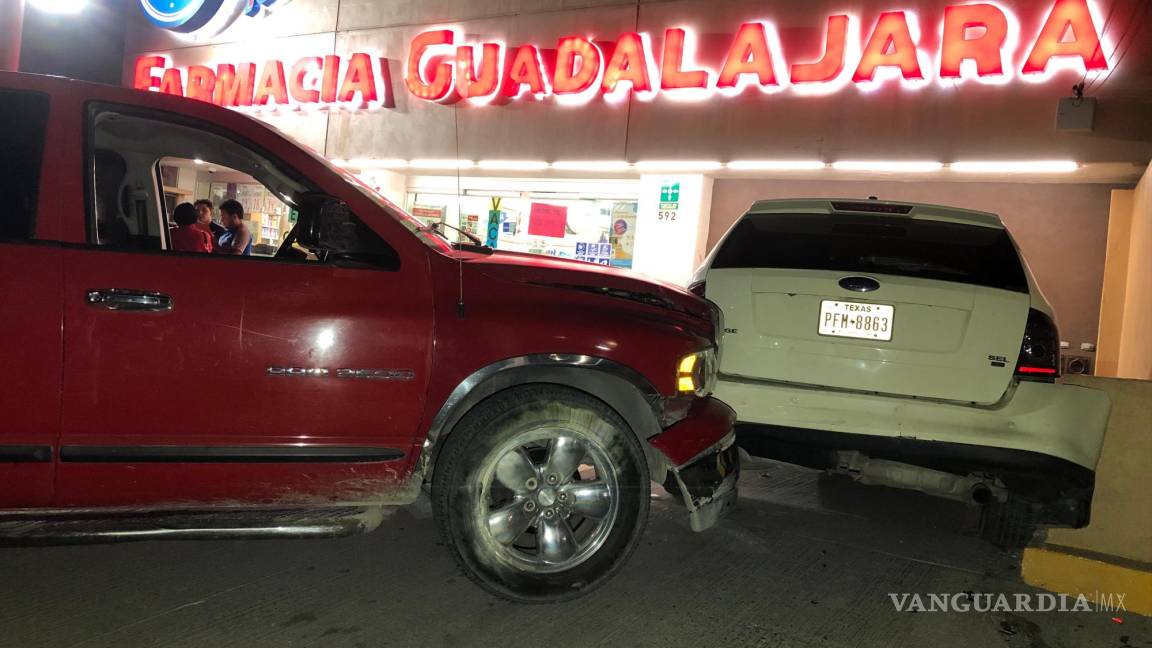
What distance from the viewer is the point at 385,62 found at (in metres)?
12.7

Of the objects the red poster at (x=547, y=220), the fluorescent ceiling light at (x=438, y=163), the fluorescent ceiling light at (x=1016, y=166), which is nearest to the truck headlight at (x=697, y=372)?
the fluorescent ceiling light at (x=1016, y=166)

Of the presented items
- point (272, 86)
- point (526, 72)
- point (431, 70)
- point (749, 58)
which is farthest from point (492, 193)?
point (749, 58)

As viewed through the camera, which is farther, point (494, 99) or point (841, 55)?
point (494, 99)

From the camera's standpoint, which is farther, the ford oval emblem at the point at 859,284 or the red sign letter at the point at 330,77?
the red sign letter at the point at 330,77

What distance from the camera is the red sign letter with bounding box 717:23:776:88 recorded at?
384 inches

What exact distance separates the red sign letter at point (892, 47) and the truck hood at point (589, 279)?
692cm

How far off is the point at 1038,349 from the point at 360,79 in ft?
38.1

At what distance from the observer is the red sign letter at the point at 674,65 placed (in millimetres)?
10188

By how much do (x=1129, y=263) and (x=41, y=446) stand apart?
34.2 ft

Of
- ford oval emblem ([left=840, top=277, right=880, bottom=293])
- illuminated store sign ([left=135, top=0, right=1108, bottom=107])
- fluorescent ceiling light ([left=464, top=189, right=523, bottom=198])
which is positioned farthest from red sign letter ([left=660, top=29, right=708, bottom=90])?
ford oval emblem ([left=840, top=277, right=880, bottom=293])

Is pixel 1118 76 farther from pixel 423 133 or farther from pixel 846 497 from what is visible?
pixel 423 133

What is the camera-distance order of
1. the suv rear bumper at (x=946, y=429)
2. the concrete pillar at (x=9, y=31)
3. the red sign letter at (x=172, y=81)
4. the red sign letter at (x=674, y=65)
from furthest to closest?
the red sign letter at (x=172, y=81), the red sign letter at (x=674, y=65), the concrete pillar at (x=9, y=31), the suv rear bumper at (x=946, y=429)

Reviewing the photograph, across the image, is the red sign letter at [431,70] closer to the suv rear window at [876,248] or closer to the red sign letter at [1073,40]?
the red sign letter at [1073,40]

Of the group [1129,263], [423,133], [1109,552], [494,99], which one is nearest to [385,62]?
[423,133]
